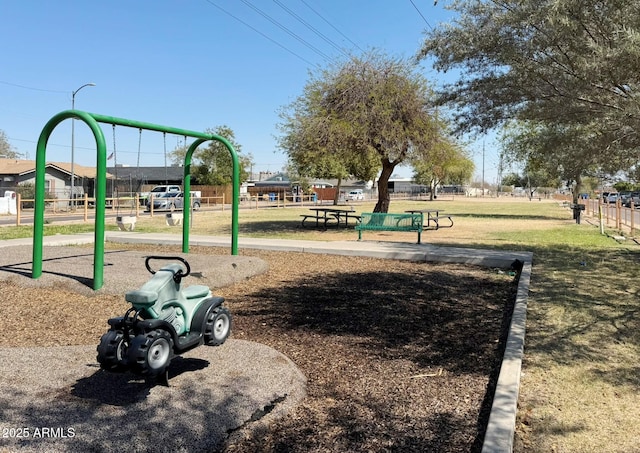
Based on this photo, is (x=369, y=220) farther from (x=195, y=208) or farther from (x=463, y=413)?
(x=195, y=208)

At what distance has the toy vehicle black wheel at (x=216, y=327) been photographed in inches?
163

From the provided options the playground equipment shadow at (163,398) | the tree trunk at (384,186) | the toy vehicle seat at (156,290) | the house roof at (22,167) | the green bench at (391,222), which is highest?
the house roof at (22,167)

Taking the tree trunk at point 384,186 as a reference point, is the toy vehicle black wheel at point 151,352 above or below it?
below

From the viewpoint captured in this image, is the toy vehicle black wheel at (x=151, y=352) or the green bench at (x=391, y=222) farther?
the green bench at (x=391, y=222)

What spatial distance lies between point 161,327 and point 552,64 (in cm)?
697

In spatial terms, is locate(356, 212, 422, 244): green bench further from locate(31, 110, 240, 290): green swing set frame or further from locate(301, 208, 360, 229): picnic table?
locate(31, 110, 240, 290): green swing set frame

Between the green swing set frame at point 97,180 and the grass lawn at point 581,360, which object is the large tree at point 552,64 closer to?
the grass lawn at point 581,360

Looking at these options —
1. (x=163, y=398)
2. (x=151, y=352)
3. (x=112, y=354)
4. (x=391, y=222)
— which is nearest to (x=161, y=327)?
(x=151, y=352)

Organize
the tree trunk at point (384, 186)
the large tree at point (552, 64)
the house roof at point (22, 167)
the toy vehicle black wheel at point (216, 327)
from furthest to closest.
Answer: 1. the house roof at point (22, 167)
2. the tree trunk at point (384, 186)
3. the large tree at point (552, 64)
4. the toy vehicle black wheel at point (216, 327)

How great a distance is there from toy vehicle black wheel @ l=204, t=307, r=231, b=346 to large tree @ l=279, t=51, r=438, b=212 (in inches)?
503

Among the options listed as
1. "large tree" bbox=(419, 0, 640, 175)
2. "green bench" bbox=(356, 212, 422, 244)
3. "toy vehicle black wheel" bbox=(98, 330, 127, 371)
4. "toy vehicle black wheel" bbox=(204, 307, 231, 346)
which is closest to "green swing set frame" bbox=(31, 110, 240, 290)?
"toy vehicle black wheel" bbox=(204, 307, 231, 346)

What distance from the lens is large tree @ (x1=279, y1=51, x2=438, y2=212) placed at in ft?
55.1

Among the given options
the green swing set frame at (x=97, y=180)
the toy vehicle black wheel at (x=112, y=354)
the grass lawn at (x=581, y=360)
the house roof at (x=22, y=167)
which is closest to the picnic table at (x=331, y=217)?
the grass lawn at (x=581, y=360)

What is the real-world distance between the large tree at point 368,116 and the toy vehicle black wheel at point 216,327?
12.8 m
